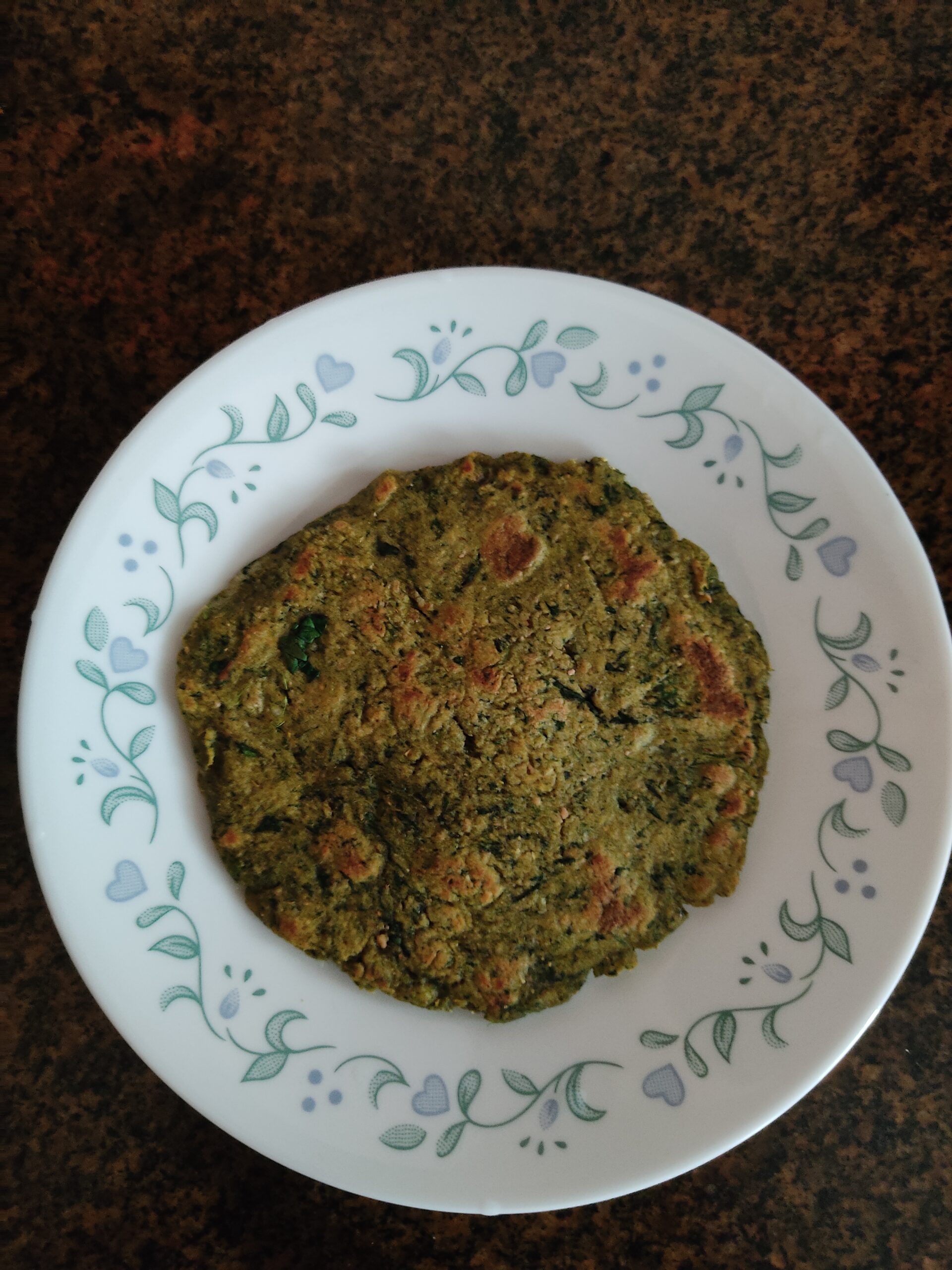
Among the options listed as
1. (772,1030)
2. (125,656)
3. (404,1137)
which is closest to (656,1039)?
(772,1030)

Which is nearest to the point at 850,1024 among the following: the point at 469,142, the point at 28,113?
the point at 469,142

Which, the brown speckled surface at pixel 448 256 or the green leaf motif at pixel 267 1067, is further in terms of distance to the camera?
the brown speckled surface at pixel 448 256

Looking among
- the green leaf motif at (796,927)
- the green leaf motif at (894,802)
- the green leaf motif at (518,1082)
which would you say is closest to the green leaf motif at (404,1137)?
the green leaf motif at (518,1082)

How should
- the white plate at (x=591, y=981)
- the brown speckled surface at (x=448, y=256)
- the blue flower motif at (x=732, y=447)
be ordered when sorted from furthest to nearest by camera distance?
1. the brown speckled surface at (x=448, y=256)
2. the blue flower motif at (x=732, y=447)
3. the white plate at (x=591, y=981)

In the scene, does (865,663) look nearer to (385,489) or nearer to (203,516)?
(385,489)

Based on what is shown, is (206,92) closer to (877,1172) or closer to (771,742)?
(771,742)

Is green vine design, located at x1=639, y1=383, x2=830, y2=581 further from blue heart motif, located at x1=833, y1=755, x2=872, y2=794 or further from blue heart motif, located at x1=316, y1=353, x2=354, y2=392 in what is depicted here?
blue heart motif, located at x1=316, y1=353, x2=354, y2=392

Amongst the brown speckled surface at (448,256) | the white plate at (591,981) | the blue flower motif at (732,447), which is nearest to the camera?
the white plate at (591,981)

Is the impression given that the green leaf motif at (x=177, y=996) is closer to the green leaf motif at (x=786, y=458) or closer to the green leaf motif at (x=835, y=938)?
the green leaf motif at (x=835, y=938)
